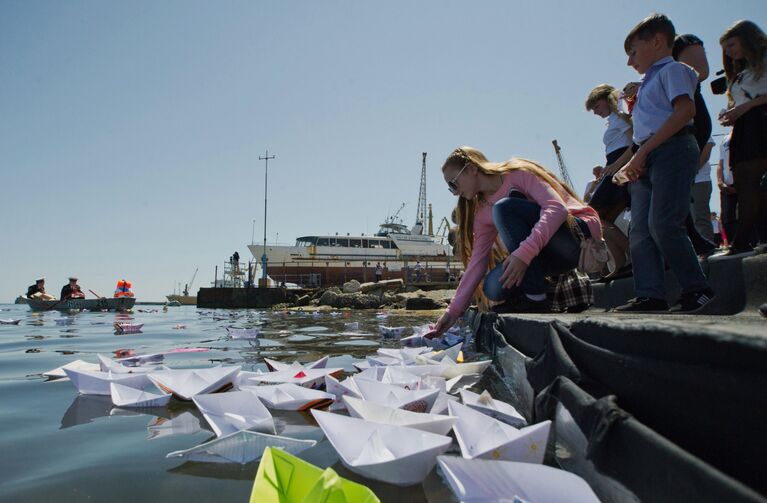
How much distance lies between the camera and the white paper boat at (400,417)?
104cm

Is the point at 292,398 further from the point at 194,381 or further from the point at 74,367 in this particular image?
the point at 74,367

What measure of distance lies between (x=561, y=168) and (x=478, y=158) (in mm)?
51936

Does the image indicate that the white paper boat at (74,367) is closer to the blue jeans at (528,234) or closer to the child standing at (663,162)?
the blue jeans at (528,234)

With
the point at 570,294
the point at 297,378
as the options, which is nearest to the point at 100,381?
the point at 297,378

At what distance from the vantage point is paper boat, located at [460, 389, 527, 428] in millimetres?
1240

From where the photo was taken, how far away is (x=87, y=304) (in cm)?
1591

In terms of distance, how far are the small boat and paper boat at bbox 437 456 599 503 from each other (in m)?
17.7

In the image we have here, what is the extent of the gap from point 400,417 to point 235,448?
0.38 metres

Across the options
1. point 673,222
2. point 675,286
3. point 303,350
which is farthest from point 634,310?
point 303,350

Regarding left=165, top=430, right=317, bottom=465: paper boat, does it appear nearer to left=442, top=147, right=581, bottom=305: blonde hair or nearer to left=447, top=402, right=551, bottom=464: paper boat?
left=447, top=402, right=551, bottom=464: paper boat

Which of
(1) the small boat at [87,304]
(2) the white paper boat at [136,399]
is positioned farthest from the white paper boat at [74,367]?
(1) the small boat at [87,304]

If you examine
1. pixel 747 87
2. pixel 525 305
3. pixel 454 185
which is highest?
pixel 747 87

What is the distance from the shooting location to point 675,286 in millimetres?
3002

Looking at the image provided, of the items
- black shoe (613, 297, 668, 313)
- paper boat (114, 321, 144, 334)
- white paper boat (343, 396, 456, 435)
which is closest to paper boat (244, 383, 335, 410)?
white paper boat (343, 396, 456, 435)
